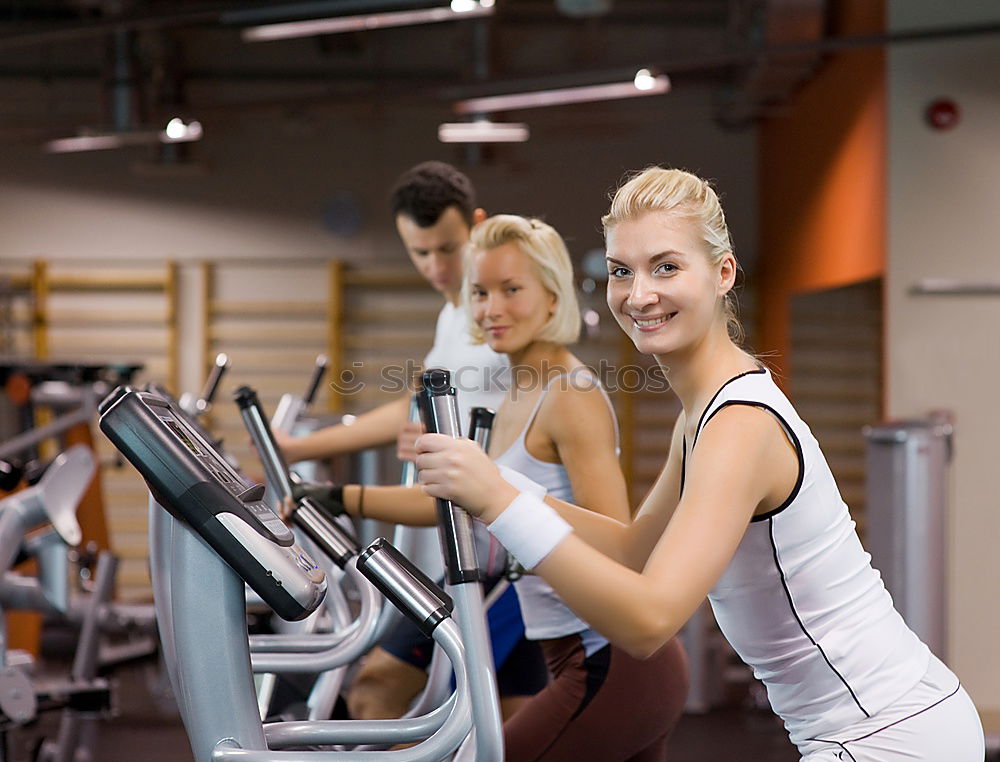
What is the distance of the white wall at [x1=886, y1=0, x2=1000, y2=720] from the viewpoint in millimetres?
4664

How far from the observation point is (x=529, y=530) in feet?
3.59

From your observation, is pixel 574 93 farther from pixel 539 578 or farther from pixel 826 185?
pixel 539 578

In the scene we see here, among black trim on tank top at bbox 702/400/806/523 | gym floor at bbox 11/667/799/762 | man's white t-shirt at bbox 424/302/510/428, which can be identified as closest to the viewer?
black trim on tank top at bbox 702/400/806/523

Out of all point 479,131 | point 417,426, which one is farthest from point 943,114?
point 417,426

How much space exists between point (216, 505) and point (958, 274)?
4.29 m

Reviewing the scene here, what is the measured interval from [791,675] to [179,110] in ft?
20.8

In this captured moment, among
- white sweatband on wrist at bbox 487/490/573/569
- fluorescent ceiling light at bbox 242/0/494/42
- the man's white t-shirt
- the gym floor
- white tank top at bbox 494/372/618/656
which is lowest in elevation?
the gym floor

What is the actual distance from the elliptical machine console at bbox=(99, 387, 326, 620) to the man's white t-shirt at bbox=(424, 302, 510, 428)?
1.14 metres

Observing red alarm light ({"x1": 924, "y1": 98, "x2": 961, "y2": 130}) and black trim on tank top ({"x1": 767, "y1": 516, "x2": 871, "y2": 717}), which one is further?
red alarm light ({"x1": 924, "y1": 98, "x2": 961, "y2": 130})

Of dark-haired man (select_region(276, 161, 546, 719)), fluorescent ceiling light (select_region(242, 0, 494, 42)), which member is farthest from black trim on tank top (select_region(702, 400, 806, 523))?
fluorescent ceiling light (select_region(242, 0, 494, 42))

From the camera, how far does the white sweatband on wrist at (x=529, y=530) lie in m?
1.09

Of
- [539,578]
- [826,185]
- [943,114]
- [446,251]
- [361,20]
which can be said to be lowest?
[539,578]

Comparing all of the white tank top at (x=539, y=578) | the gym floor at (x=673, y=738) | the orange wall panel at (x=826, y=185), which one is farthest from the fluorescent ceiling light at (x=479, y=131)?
the white tank top at (x=539, y=578)

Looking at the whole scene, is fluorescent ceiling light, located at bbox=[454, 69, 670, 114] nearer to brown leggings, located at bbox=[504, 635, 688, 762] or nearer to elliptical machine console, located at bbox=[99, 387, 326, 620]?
brown leggings, located at bbox=[504, 635, 688, 762]
